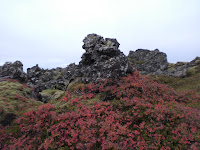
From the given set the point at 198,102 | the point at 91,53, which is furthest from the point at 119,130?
the point at 91,53

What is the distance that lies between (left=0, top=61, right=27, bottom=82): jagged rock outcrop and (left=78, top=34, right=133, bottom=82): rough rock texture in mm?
18068

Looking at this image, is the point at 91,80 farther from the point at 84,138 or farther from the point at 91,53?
the point at 84,138

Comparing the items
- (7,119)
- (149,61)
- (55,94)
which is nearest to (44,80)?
(55,94)

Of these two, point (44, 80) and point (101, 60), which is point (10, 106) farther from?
point (44, 80)

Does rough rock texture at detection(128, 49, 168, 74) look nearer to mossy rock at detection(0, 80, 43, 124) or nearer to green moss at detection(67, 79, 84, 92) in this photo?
green moss at detection(67, 79, 84, 92)

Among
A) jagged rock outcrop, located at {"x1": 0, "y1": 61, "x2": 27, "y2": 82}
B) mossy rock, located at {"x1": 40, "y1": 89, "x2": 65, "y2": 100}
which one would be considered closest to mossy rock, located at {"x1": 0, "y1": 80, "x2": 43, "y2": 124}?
mossy rock, located at {"x1": 40, "y1": 89, "x2": 65, "y2": 100}

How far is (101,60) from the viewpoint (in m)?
21.1

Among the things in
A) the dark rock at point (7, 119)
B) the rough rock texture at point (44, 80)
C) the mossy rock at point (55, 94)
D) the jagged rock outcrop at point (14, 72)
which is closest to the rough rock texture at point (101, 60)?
the mossy rock at point (55, 94)

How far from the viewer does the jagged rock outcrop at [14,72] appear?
105ft

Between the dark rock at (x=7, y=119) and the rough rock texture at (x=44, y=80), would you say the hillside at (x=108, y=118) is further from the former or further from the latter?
the rough rock texture at (x=44, y=80)

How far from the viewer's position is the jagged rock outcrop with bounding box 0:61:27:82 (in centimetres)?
3200

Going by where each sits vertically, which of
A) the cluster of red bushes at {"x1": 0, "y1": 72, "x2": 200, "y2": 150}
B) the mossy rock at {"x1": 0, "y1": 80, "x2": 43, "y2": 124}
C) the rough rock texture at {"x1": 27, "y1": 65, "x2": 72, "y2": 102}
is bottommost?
the cluster of red bushes at {"x1": 0, "y1": 72, "x2": 200, "y2": 150}

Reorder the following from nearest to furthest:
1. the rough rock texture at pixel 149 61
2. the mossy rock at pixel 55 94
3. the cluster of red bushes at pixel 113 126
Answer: the cluster of red bushes at pixel 113 126 → the mossy rock at pixel 55 94 → the rough rock texture at pixel 149 61

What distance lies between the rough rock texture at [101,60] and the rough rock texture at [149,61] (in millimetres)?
25537
